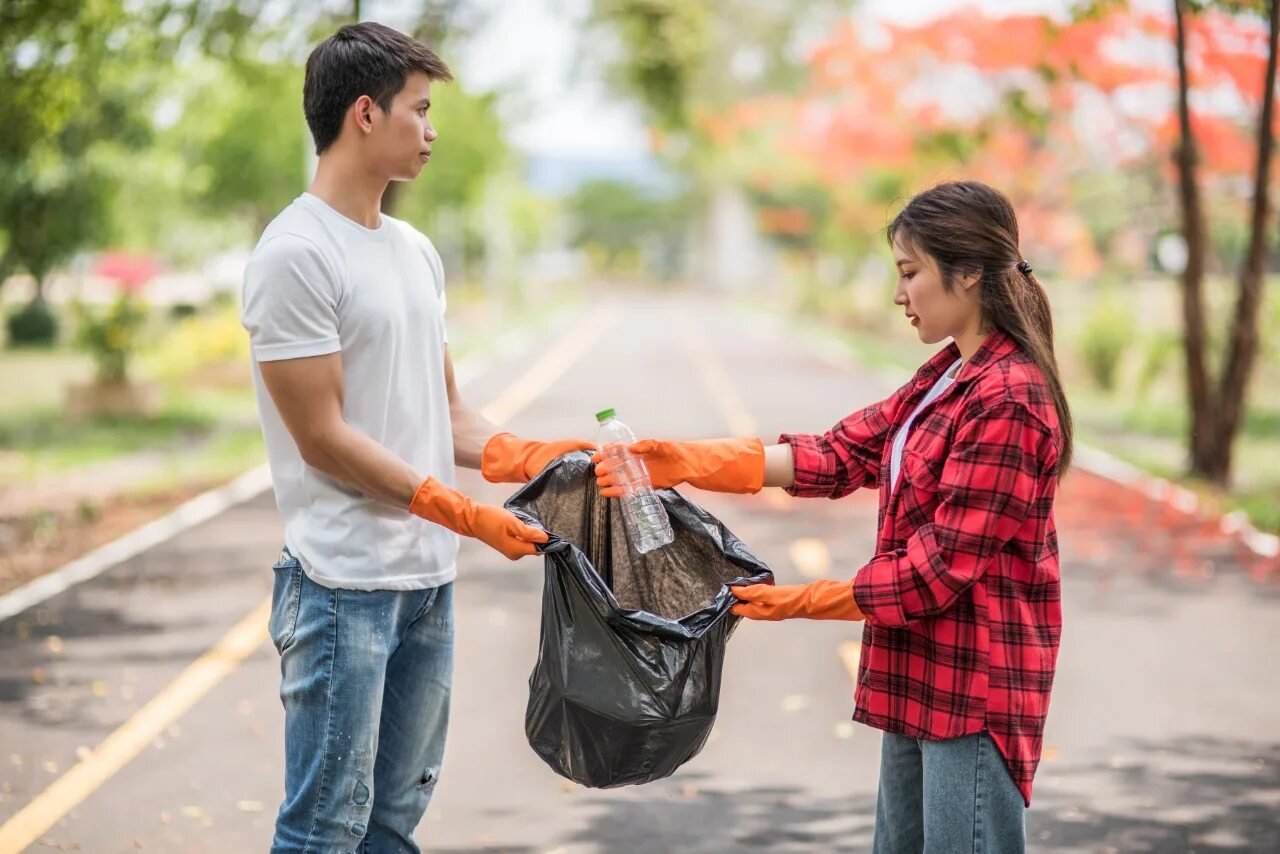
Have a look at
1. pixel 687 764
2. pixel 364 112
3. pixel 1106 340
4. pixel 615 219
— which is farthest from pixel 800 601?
pixel 615 219

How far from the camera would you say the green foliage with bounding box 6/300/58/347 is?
95.1 feet

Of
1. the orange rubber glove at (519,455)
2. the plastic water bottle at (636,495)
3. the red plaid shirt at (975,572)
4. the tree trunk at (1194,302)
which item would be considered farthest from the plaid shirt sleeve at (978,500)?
the tree trunk at (1194,302)

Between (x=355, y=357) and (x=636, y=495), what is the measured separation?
701 mm

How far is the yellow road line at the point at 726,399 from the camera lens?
1188cm

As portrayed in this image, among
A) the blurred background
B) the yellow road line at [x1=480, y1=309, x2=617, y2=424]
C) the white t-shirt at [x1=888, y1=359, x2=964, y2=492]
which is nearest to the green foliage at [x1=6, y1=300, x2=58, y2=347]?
the blurred background

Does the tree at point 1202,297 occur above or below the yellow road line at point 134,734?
above

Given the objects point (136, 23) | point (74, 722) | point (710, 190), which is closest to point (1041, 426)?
point (74, 722)

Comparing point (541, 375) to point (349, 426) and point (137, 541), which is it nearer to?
point (137, 541)

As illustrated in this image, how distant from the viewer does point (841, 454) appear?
3.39 meters

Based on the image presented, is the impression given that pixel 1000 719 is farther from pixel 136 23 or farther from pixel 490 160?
pixel 490 160

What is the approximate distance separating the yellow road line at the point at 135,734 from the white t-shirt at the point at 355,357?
2.10m

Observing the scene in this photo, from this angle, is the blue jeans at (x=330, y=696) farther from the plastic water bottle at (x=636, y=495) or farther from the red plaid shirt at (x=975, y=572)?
the red plaid shirt at (x=975, y=572)

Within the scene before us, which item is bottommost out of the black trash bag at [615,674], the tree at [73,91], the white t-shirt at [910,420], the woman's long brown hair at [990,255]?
the black trash bag at [615,674]

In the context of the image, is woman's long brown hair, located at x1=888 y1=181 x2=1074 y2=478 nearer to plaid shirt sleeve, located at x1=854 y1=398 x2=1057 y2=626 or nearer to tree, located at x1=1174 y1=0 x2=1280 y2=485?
plaid shirt sleeve, located at x1=854 y1=398 x2=1057 y2=626
